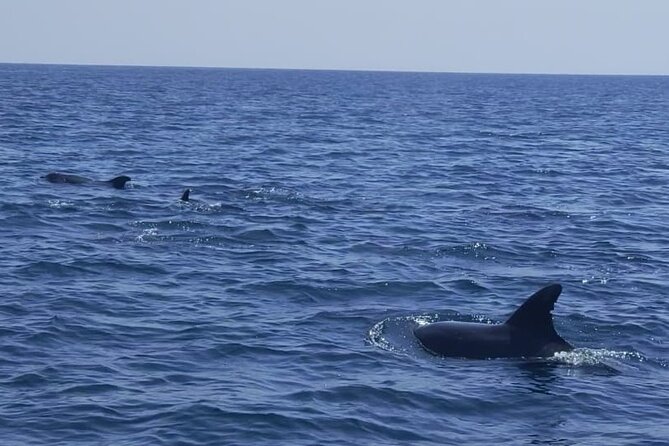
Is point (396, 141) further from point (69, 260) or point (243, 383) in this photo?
point (243, 383)

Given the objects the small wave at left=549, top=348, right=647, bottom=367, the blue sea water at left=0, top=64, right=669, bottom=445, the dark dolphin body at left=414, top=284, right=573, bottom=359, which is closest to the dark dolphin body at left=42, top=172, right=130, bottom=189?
the blue sea water at left=0, top=64, right=669, bottom=445

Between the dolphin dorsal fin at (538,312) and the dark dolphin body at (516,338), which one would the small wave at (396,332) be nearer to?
the dark dolphin body at (516,338)

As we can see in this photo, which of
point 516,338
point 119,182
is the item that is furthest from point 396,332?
point 119,182

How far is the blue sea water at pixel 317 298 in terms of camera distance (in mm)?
15359

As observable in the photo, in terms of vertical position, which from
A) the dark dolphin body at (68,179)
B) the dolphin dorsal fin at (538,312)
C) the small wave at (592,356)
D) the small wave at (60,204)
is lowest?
the small wave at (592,356)

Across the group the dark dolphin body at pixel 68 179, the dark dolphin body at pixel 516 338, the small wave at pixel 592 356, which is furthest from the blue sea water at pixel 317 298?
the dark dolphin body at pixel 68 179

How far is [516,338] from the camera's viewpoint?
1853 centimetres

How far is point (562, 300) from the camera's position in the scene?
74.4 feet

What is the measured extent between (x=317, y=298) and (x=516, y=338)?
4951 mm

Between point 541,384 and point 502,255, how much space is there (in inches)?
393

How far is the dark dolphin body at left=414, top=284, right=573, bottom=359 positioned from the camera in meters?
18.3

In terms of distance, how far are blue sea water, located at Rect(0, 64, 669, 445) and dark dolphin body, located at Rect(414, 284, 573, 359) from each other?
0.91 feet

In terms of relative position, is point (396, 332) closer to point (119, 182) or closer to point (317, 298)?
point (317, 298)

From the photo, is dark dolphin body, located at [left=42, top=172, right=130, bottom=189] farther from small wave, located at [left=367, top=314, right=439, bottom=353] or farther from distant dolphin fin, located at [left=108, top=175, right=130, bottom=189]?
small wave, located at [left=367, top=314, right=439, bottom=353]
